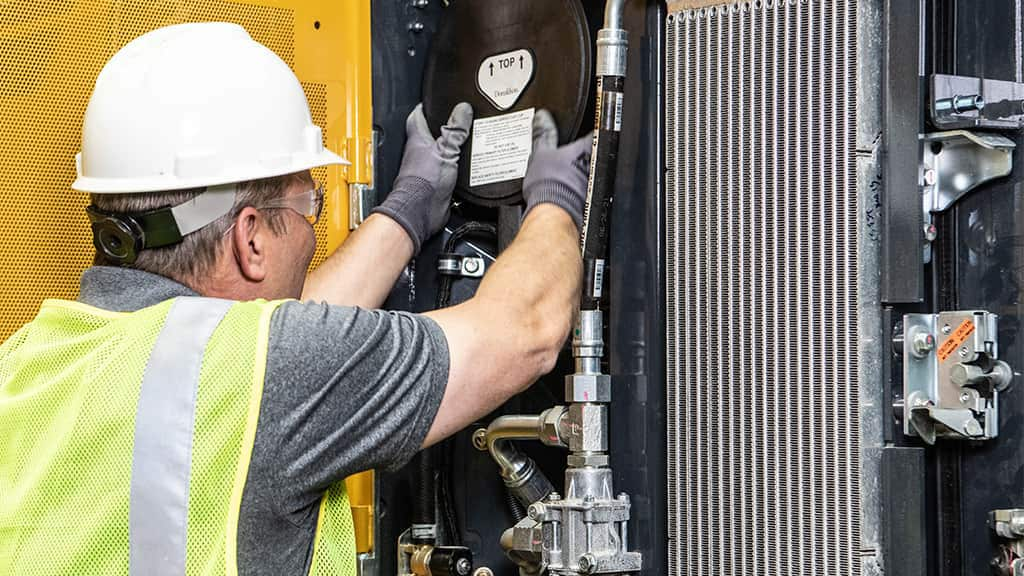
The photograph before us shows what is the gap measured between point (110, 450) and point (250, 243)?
45 centimetres

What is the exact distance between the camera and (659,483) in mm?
2385

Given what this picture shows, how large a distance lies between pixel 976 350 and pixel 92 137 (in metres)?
1.46

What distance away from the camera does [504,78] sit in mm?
2758

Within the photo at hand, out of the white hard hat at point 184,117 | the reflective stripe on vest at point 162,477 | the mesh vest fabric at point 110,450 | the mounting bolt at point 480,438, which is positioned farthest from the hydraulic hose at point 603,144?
A: the reflective stripe on vest at point 162,477

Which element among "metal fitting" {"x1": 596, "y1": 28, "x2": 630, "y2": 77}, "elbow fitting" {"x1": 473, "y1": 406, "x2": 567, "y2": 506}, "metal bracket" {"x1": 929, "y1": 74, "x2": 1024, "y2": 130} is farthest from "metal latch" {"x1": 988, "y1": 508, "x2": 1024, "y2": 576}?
"metal fitting" {"x1": 596, "y1": 28, "x2": 630, "y2": 77}

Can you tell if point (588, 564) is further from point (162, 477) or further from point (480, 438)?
point (162, 477)

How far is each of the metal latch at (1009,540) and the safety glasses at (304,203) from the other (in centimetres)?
123

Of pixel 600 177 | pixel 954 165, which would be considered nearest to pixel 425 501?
pixel 600 177

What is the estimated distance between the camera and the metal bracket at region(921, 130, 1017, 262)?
7.02 ft

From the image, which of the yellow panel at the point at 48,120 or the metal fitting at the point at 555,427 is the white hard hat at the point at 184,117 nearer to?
the yellow panel at the point at 48,120

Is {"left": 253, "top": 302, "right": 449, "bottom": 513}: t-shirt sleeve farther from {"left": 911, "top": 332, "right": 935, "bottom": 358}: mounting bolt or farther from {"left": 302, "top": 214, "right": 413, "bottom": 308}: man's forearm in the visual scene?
{"left": 911, "top": 332, "right": 935, "bottom": 358}: mounting bolt

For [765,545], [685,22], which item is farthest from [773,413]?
[685,22]

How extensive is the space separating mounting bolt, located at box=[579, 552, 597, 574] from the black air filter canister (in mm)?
776

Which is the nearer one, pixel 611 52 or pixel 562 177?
pixel 611 52
